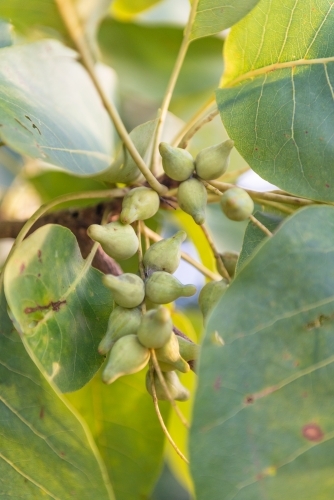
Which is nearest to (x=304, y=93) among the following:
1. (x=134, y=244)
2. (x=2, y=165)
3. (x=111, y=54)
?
(x=134, y=244)

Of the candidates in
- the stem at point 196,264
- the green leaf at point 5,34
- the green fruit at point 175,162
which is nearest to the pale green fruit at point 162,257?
the green fruit at point 175,162

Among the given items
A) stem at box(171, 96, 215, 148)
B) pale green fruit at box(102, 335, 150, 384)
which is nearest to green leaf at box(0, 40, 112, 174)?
stem at box(171, 96, 215, 148)

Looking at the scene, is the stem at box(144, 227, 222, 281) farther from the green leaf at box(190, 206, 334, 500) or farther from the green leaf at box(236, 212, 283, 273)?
the green leaf at box(190, 206, 334, 500)

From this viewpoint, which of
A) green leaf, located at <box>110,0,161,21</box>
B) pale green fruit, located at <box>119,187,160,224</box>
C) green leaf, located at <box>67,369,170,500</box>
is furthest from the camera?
green leaf, located at <box>110,0,161,21</box>

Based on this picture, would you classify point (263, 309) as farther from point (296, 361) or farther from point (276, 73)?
point (276, 73)

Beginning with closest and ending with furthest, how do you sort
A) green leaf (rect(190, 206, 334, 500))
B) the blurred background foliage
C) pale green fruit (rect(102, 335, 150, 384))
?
green leaf (rect(190, 206, 334, 500))
pale green fruit (rect(102, 335, 150, 384))
the blurred background foliage

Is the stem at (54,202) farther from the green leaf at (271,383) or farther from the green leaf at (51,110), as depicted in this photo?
the green leaf at (271,383)

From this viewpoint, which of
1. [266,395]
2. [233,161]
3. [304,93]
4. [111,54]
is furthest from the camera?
[111,54]
